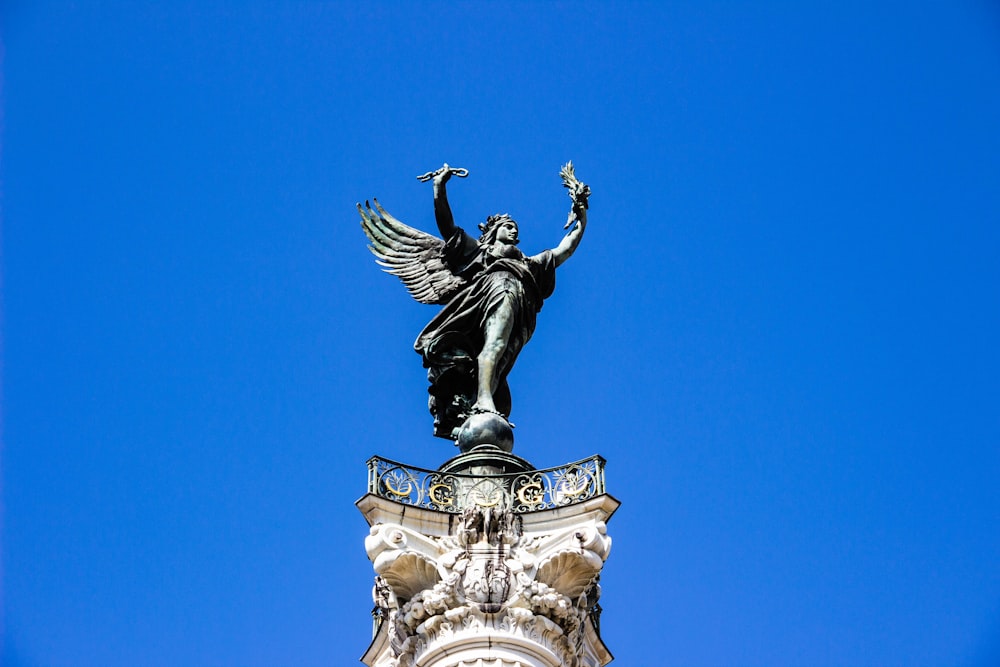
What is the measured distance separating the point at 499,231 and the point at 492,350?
7.07 ft

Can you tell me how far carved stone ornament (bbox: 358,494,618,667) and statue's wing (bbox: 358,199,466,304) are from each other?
211 inches

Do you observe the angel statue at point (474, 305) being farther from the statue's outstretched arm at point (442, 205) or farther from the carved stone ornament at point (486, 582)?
the carved stone ornament at point (486, 582)

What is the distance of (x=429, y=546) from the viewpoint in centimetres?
2094

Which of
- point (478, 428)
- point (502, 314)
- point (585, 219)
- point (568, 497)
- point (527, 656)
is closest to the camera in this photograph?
point (527, 656)

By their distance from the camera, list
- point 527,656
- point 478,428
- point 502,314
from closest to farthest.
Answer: point 527,656 < point 478,428 < point 502,314

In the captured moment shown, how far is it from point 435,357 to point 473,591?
5601 millimetres

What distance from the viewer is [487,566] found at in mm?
20547

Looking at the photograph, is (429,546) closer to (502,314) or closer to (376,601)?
(376,601)

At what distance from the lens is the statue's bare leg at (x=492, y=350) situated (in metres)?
24.3

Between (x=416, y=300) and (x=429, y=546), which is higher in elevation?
(x=416, y=300)

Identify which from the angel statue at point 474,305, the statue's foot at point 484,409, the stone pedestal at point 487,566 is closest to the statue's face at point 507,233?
the angel statue at point 474,305

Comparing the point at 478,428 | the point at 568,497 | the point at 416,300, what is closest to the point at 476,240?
the point at 416,300

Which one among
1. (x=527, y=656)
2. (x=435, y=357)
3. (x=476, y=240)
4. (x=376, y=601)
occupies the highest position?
(x=476, y=240)

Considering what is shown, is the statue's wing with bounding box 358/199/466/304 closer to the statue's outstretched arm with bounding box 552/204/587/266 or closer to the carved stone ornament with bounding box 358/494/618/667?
the statue's outstretched arm with bounding box 552/204/587/266
